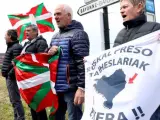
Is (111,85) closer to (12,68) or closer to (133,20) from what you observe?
(133,20)

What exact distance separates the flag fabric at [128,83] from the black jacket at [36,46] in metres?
2.36

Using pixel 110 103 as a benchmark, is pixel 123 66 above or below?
above

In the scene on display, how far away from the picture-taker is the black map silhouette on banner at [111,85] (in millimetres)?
2656

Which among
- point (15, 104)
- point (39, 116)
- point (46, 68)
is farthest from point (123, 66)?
point (15, 104)

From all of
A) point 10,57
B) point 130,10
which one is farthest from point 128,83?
point 10,57

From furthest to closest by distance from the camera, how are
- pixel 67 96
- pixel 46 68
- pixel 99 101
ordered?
pixel 46 68 → pixel 67 96 → pixel 99 101

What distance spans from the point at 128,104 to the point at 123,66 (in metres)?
0.31

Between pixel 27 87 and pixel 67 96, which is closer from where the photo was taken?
pixel 67 96

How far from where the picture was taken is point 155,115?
8.52ft

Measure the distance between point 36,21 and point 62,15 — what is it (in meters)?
3.02

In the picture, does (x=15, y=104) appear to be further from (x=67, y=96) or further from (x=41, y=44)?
(x=67, y=96)

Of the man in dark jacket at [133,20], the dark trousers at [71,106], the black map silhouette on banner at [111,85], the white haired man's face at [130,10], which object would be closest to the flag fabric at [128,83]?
the black map silhouette on banner at [111,85]

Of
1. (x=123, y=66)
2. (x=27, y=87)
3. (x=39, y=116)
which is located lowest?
(x=39, y=116)

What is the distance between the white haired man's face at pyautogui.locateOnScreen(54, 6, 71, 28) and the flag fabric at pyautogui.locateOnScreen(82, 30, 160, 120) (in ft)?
3.77
